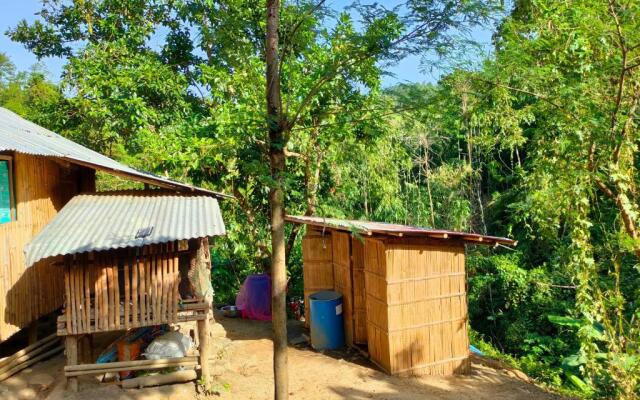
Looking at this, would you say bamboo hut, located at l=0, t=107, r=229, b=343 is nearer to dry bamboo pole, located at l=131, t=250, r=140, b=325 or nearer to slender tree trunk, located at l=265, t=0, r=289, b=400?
dry bamboo pole, located at l=131, t=250, r=140, b=325

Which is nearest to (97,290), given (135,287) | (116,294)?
(116,294)

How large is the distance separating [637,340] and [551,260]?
28.0 feet

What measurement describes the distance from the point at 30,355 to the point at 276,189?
244 inches

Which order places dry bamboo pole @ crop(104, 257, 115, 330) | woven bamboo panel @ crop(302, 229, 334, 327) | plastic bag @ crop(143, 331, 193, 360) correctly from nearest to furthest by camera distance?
dry bamboo pole @ crop(104, 257, 115, 330)
plastic bag @ crop(143, 331, 193, 360)
woven bamboo panel @ crop(302, 229, 334, 327)

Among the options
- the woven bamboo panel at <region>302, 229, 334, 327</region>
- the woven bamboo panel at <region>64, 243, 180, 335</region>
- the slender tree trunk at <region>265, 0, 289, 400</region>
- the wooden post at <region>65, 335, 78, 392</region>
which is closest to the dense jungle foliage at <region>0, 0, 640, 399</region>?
the slender tree trunk at <region>265, 0, 289, 400</region>

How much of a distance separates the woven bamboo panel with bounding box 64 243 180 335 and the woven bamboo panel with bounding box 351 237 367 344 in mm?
3348

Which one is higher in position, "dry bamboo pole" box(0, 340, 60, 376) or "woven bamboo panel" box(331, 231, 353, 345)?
"woven bamboo panel" box(331, 231, 353, 345)

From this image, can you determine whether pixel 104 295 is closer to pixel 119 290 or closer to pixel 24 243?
pixel 119 290

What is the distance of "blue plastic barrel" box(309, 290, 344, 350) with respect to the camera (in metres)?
8.65

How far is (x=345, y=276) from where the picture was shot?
29.4ft

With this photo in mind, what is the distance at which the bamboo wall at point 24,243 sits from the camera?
6.84 metres

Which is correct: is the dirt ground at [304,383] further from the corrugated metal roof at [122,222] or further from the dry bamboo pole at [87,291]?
the corrugated metal roof at [122,222]

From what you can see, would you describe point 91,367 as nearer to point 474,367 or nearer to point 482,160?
point 474,367

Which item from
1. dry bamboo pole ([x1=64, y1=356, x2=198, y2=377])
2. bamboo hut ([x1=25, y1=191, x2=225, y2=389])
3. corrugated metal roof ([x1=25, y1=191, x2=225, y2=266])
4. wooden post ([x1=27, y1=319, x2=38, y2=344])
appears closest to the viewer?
corrugated metal roof ([x1=25, y1=191, x2=225, y2=266])
